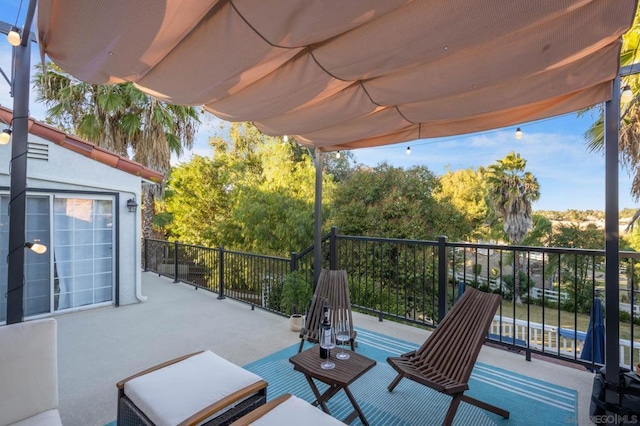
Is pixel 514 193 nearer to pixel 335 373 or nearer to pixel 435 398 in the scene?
pixel 435 398

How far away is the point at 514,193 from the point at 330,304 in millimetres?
12191

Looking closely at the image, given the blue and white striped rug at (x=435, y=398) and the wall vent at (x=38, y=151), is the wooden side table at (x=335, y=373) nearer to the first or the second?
the blue and white striped rug at (x=435, y=398)

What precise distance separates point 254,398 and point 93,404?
1519 millimetres

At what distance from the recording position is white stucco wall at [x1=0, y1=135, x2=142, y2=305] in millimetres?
4398

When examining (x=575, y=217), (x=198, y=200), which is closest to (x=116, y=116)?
(x=198, y=200)

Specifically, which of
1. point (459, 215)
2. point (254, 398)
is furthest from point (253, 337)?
point (459, 215)

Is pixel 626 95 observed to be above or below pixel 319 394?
above

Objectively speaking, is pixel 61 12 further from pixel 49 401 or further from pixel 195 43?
pixel 49 401

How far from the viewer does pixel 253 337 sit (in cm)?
375

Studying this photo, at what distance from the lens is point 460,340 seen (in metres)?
2.45

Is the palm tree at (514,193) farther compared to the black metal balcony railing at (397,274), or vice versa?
the palm tree at (514,193)

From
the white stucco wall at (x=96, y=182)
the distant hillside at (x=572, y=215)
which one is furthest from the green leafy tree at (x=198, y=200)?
the distant hillside at (x=572, y=215)

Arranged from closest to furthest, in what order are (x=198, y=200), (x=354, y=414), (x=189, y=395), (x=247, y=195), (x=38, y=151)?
(x=189, y=395) < (x=354, y=414) < (x=38, y=151) < (x=247, y=195) < (x=198, y=200)

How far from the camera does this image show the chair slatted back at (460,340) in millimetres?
2225
